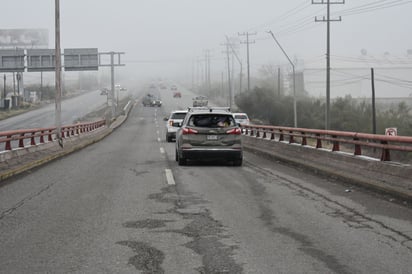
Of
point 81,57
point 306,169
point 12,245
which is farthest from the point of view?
point 81,57

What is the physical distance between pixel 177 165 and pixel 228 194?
6581 millimetres

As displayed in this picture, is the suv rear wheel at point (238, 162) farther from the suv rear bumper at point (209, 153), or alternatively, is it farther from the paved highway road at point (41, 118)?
the paved highway road at point (41, 118)

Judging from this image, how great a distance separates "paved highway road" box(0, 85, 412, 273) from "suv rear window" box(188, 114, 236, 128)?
A: 11.9 ft

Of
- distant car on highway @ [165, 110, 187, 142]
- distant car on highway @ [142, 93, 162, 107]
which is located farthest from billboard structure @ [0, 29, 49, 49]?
distant car on highway @ [165, 110, 187, 142]

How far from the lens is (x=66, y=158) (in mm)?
20875

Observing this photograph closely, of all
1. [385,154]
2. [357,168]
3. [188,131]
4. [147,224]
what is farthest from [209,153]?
[147,224]

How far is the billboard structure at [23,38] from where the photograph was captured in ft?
328

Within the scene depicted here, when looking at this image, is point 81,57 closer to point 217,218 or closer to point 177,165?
point 177,165

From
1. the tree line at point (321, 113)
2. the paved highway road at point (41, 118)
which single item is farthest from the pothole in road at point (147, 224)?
the paved highway road at point (41, 118)

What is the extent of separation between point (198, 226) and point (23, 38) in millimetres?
102444

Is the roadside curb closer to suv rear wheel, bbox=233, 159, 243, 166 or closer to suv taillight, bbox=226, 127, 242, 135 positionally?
suv taillight, bbox=226, 127, 242, 135

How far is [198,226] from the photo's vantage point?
7.84 m

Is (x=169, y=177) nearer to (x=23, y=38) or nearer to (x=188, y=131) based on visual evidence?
(x=188, y=131)

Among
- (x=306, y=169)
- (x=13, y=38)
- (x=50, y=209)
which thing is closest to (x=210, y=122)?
(x=306, y=169)
